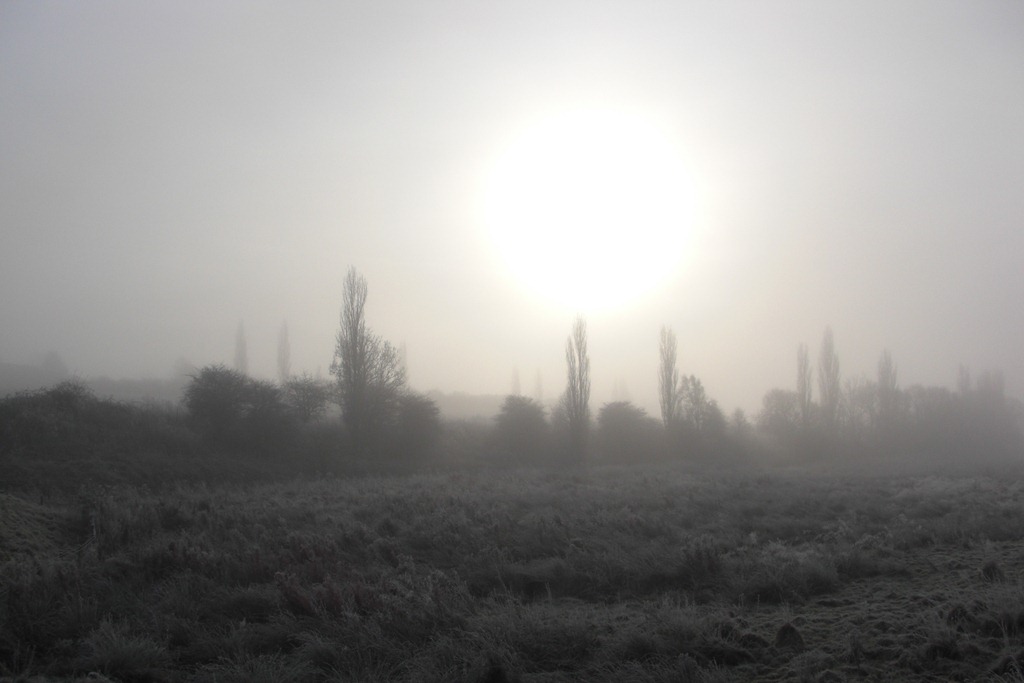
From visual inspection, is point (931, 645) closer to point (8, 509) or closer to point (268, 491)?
point (8, 509)

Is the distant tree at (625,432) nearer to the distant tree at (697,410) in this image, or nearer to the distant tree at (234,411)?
the distant tree at (697,410)

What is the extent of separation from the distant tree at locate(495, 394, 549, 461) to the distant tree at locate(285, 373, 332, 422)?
36.7ft

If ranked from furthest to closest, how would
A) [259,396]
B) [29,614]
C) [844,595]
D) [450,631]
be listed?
[259,396] → [844,595] → [29,614] → [450,631]

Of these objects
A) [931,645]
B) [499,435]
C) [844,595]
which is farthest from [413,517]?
[499,435]

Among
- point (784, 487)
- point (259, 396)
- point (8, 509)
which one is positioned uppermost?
point (259, 396)

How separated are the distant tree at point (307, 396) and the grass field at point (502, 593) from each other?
2141cm

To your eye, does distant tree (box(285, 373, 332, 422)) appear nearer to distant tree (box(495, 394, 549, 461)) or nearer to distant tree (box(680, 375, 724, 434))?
distant tree (box(495, 394, 549, 461))

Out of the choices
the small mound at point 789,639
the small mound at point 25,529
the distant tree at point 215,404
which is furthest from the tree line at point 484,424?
the small mound at point 789,639

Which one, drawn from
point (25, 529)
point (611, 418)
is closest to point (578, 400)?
point (611, 418)

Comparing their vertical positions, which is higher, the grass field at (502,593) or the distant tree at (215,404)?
the distant tree at (215,404)

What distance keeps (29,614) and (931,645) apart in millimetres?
8783

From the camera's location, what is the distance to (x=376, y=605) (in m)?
6.80

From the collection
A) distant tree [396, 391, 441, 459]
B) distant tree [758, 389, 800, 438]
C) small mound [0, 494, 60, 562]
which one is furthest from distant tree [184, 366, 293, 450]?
distant tree [758, 389, 800, 438]

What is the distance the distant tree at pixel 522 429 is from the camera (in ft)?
131
